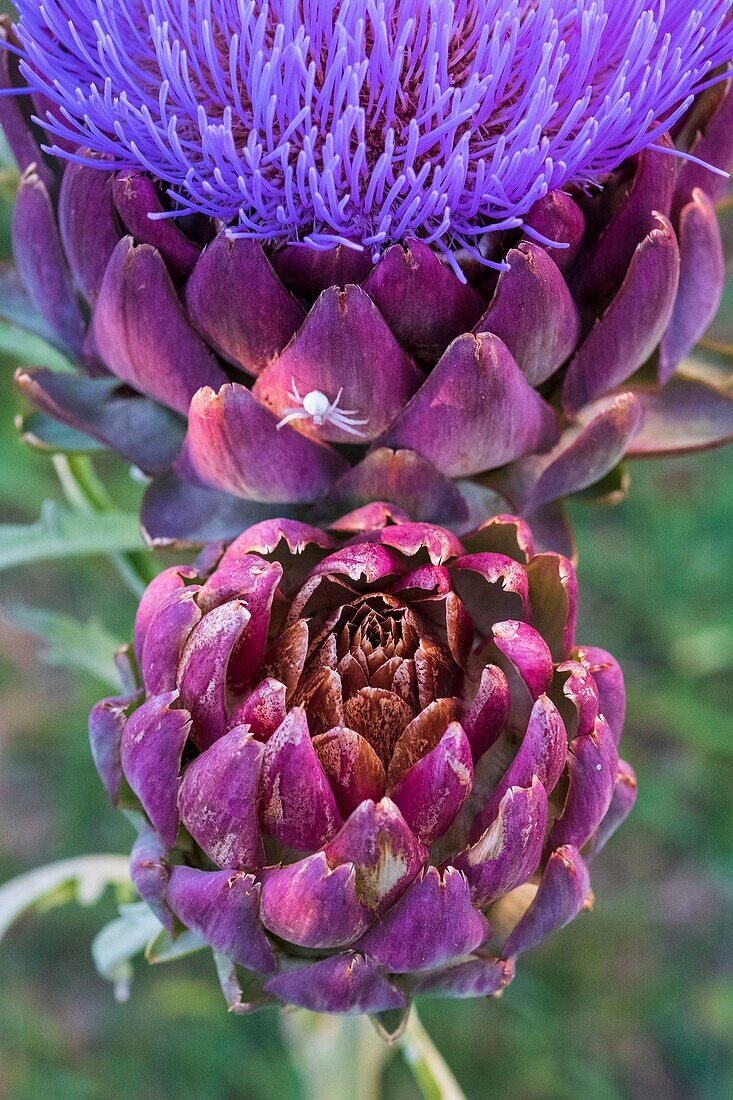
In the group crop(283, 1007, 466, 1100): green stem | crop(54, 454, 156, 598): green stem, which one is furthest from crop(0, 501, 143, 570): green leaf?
crop(283, 1007, 466, 1100): green stem

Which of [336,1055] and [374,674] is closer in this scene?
[374,674]

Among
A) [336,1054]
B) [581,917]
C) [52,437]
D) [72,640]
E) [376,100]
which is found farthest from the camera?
[581,917]

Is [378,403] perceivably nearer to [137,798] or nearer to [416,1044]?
[137,798]

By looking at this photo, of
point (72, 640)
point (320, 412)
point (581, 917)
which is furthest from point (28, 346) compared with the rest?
point (581, 917)

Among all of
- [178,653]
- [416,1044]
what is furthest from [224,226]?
[416,1044]

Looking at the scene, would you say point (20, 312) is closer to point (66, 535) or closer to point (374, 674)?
point (66, 535)

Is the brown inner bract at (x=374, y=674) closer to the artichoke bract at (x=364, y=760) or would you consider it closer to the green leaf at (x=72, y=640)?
the artichoke bract at (x=364, y=760)
